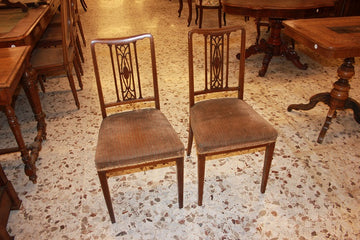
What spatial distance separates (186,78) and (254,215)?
6.34 ft

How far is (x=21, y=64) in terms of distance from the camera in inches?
67.0

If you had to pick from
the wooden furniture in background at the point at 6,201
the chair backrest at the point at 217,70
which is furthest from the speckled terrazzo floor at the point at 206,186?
the chair backrest at the point at 217,70

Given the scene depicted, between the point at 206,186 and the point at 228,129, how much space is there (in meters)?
0.52

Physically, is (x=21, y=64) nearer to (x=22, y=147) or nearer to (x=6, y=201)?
(x=22, y=147)

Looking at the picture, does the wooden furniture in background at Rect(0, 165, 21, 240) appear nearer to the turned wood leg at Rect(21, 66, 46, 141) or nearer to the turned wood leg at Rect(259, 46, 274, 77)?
the turned wood leg at Rect(21, 66, 46, 141)

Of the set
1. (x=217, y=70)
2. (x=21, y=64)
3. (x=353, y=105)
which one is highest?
(x=21, y=64)

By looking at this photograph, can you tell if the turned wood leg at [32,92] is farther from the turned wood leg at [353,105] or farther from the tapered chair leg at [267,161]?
the turned wood leg at [353,105]

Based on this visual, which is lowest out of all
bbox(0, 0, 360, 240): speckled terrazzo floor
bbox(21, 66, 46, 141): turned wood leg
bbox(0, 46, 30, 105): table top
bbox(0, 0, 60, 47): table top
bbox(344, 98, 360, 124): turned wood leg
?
bbox(0, 0, 360, 240): speckled terrazzo floor

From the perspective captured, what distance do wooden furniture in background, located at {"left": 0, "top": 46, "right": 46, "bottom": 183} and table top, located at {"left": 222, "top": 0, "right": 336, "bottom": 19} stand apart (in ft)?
6.63

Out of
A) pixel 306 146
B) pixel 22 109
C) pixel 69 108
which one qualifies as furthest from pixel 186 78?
pixel 22 109

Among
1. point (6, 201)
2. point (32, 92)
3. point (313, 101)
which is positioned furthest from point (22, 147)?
point (313, 101)

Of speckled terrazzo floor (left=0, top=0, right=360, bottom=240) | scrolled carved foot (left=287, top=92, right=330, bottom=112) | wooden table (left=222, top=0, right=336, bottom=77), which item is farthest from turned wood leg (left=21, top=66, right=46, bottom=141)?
scrolled carved foot (left=287, top=92, right=330, bottom=112)

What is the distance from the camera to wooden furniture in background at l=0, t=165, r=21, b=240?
1533mm

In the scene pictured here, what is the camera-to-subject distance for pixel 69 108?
276cm
